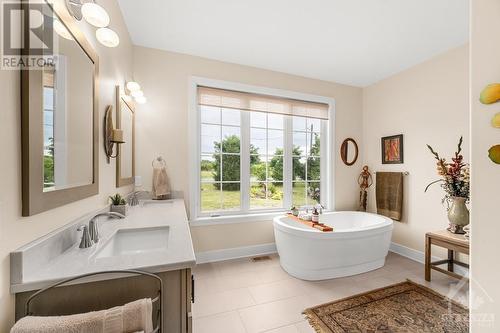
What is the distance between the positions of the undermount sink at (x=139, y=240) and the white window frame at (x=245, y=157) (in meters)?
1.27

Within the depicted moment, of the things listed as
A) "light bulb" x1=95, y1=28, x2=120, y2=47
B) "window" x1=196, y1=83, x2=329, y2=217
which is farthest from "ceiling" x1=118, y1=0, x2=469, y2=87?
"light bulb" x1=95, y1=28, x2=120, y2=47

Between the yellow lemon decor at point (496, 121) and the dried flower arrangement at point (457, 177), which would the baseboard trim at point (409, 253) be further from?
the yellow lemon decor at point (496, 121)

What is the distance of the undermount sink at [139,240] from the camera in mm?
1334

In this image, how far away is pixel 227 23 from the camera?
7.12 feet

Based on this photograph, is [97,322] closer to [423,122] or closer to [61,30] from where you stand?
[61,30]

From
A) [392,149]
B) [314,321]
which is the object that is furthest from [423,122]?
[314,321]

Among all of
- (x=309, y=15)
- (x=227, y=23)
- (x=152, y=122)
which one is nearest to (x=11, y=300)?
(x=152, y=122)

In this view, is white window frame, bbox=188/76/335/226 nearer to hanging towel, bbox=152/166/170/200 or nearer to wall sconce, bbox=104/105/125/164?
hanging towel, bbox=152/166/170/200

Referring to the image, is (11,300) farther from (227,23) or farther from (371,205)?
(371,205)

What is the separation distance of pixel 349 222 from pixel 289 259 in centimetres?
143

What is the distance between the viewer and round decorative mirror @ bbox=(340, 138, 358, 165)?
3.64 meters

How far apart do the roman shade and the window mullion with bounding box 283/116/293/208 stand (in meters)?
0.20

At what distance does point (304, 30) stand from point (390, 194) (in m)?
2.62

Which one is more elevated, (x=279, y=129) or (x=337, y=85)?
(x=337, y=85)
